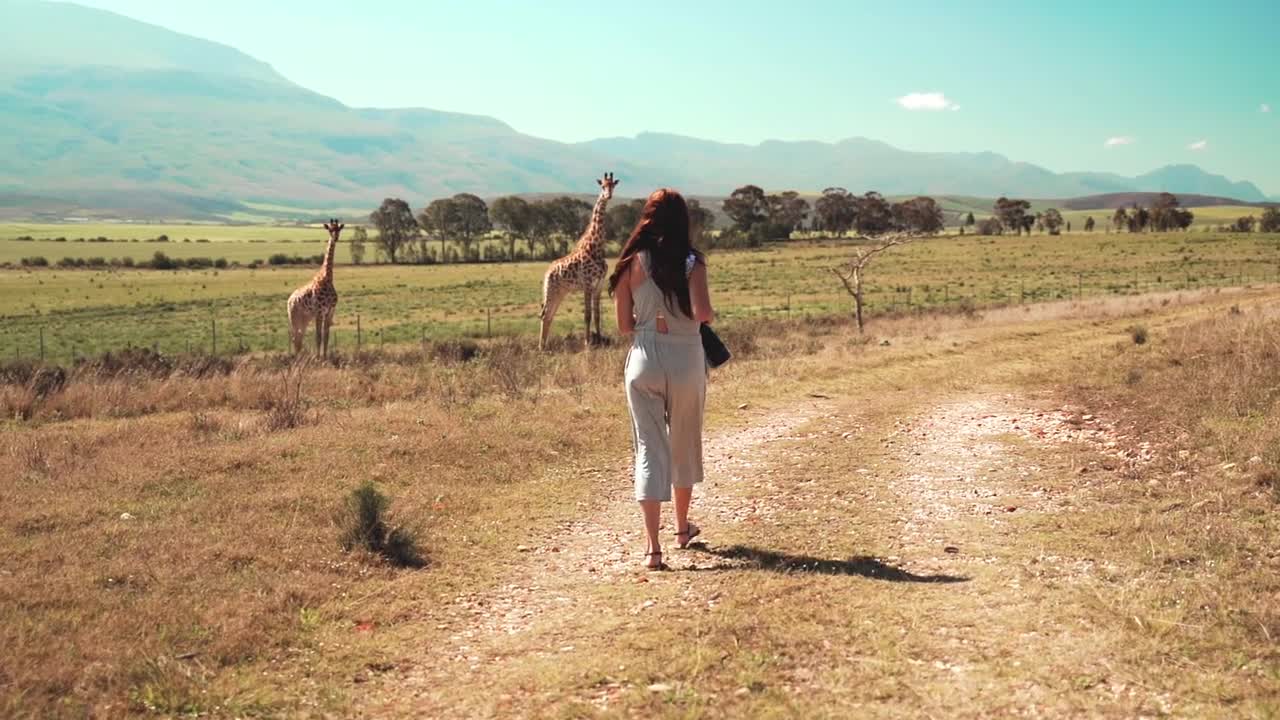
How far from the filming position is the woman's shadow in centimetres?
635

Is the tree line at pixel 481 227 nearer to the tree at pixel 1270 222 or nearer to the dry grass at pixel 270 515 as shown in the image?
the tree at pixel 1270 222

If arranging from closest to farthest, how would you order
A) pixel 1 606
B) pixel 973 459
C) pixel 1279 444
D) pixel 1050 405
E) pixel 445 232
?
pixel 1 606
pixel 1279 444
pixel 973 459
pixel 1050 405
pixel 445 232

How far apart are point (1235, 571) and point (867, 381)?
1014cm

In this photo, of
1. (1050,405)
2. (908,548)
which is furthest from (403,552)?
(1050,405)

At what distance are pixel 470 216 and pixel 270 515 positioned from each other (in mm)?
109710

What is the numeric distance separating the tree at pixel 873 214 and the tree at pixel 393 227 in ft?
176

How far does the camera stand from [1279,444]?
8547mm

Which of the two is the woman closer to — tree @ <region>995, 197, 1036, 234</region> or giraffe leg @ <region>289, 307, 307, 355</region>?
giraffe leg @ <region>289, 307, 307, 355</region>

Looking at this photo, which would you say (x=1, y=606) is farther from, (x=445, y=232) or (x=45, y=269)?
(x=445, y=232)

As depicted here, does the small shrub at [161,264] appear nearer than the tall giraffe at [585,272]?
No

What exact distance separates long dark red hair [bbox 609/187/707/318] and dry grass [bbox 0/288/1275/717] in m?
1.92

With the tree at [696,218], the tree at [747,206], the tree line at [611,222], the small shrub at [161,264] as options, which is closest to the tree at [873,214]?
the tree line at [611,222]

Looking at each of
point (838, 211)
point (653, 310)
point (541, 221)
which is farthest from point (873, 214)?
point (653, 310)

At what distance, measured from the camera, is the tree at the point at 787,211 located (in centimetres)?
12544
